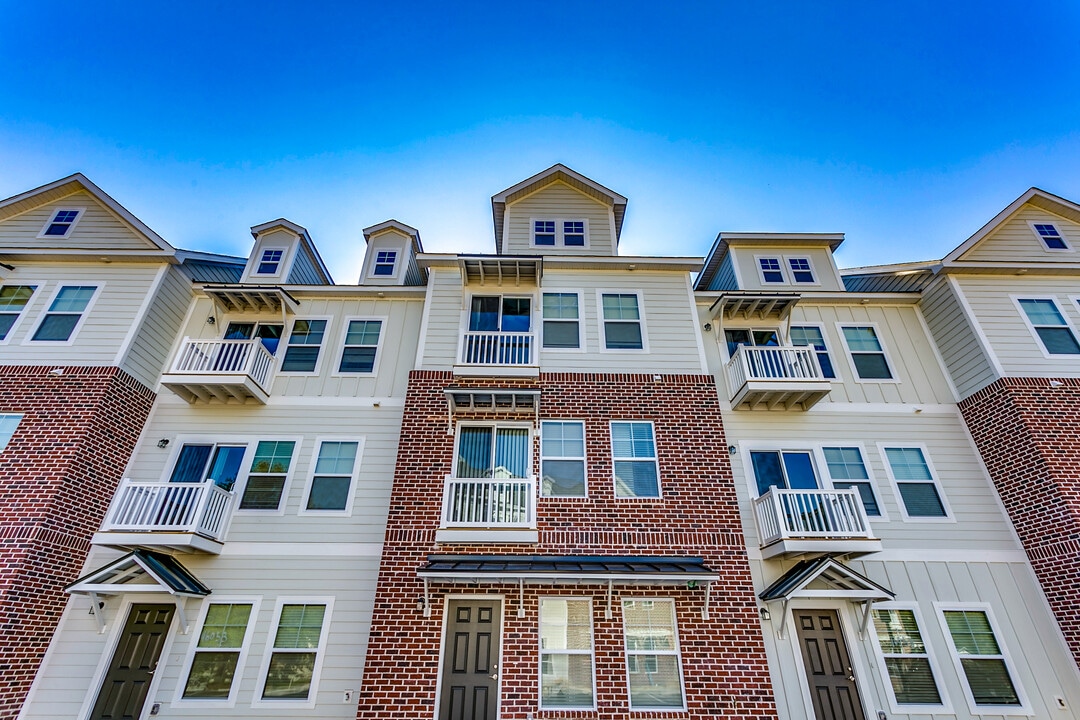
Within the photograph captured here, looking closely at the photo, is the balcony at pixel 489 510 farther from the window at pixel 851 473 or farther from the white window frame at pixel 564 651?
the window at pixel 851 473

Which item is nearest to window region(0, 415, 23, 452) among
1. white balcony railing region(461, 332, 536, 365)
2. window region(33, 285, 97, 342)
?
window region(33, 285, 97, 342)

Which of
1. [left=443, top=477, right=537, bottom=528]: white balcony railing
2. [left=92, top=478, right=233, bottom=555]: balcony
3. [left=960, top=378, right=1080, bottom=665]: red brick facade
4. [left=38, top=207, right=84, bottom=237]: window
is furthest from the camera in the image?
[left=38, top=207, right=84, bottom=237]: window

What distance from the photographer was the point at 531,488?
29.7ft

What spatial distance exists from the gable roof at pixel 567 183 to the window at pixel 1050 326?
9604mm

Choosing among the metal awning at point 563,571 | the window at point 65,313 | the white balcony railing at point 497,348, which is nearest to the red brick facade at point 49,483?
the window at point 65,313

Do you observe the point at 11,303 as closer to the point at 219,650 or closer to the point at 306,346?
the point at 306,346

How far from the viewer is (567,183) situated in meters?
13.5

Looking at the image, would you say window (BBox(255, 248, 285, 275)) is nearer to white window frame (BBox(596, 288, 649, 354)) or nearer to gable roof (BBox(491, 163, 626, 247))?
gable roof (BBox(491, 163, 626, 247))

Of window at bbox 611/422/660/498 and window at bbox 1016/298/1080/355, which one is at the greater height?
window at bbox 1016/298/1080/355

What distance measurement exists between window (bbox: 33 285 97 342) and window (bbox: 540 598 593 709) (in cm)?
1160

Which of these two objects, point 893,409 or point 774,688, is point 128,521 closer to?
point 774,688

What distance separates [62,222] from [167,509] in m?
8.54

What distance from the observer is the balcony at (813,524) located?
335 inches

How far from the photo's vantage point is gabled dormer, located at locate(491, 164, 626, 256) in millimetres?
12711
